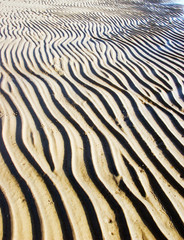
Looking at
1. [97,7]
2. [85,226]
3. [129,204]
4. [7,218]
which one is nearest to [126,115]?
[129,204]

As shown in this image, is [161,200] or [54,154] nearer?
[161,200]

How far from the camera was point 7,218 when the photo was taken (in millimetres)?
1835

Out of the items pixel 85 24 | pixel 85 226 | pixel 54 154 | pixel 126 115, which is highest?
pixel 85 24

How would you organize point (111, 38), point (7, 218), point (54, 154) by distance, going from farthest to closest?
1. point (111, 38)
2. point (54, 154)
3. point (7, 218)

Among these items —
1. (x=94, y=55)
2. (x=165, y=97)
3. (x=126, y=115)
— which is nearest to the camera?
(x=126, y=115)

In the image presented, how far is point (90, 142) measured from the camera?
8.59 ft

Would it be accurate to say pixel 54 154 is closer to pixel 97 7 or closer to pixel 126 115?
pixel 126 115

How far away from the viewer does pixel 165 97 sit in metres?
3.54

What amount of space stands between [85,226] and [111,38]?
18.9 feet

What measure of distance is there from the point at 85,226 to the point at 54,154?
910mm

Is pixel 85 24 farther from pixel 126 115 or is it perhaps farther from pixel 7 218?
pixel 7 218

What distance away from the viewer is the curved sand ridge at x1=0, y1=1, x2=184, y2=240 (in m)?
1.89

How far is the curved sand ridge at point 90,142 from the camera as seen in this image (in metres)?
1.89

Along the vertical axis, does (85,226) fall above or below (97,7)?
below
